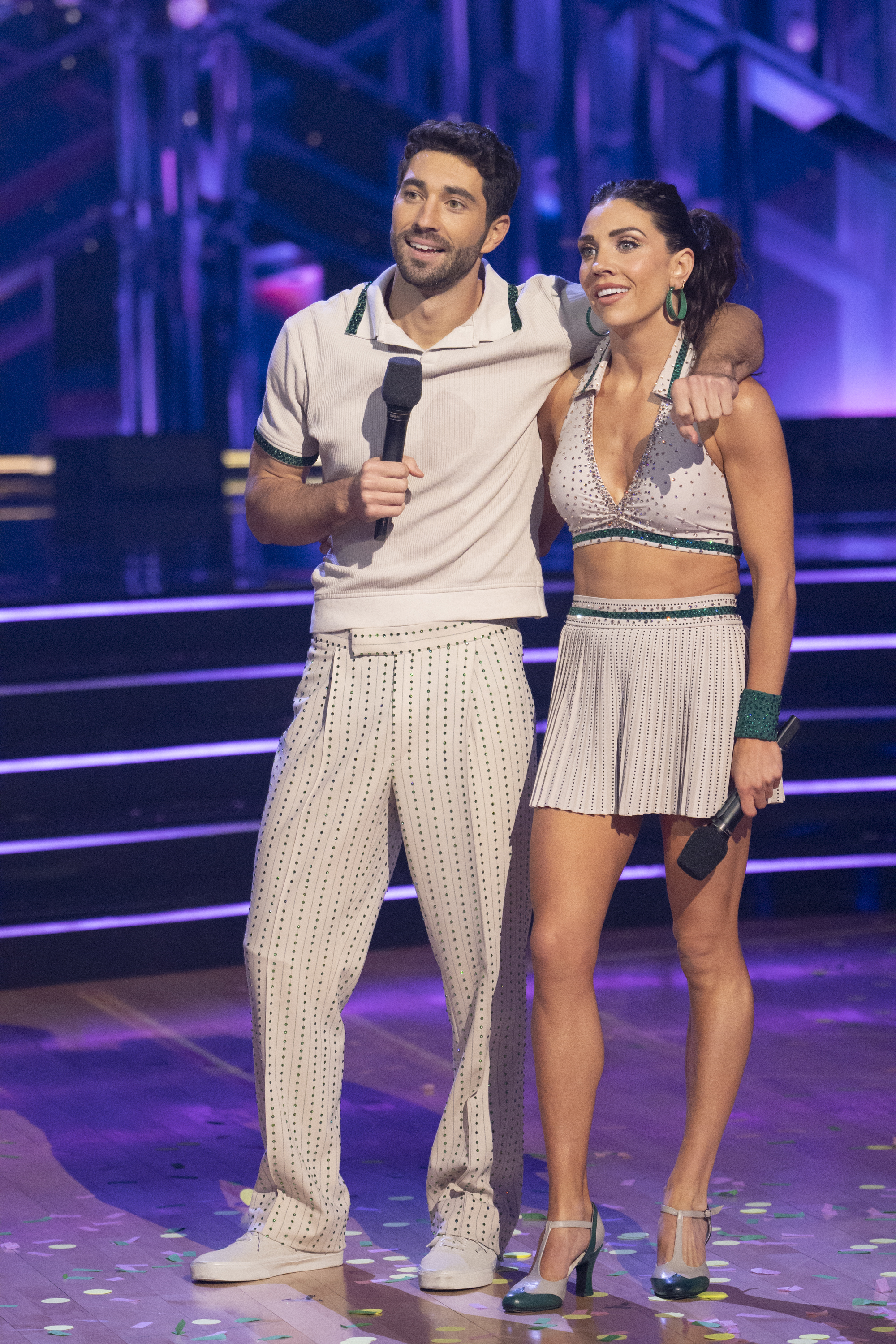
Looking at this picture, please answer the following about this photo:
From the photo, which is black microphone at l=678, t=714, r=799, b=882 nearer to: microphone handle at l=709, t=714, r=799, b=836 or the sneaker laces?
microphone handle at l=709, t=714, r=799, b=836

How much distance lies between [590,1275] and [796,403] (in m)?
9.17

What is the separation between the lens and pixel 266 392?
2.66m

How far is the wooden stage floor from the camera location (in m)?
2.50

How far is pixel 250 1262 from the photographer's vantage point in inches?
103

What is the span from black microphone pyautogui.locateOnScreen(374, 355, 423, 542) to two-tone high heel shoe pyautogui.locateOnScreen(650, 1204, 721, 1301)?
1116 mm

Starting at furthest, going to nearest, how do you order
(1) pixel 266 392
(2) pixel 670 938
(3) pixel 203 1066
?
(2) pixel 670 938
(3) pixel 203 1066
(1) pixel 266 392

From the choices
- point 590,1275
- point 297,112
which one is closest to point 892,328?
point 297,112

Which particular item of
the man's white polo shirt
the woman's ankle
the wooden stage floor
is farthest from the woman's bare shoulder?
the wooden stage floor

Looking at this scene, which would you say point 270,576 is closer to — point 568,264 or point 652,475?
point 652,475

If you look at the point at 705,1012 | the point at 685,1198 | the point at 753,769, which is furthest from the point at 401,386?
the point at 685,1198

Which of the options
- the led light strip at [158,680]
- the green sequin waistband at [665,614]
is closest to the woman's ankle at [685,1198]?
the green sequin waistband at [665,614]

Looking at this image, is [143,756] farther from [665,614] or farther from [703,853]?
[703,853]

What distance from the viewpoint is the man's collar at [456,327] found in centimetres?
257

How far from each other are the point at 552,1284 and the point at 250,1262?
0.44 meters
